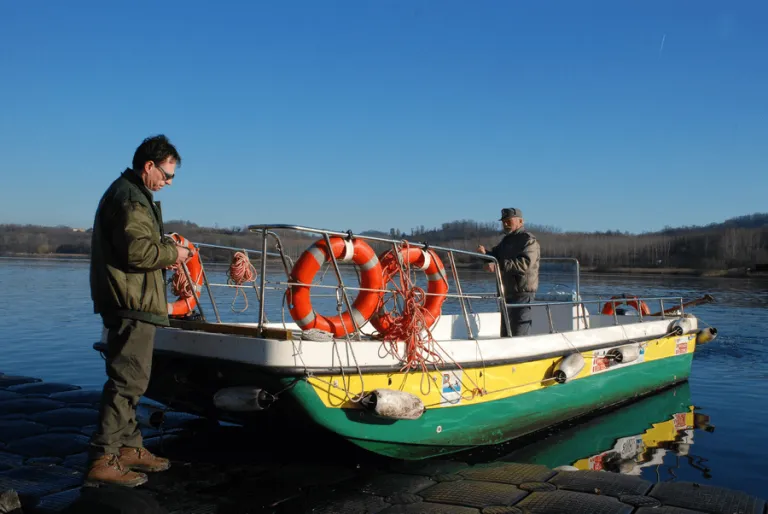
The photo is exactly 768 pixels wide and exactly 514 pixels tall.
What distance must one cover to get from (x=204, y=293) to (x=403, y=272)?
85.3ft

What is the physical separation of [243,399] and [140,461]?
2.83 ft

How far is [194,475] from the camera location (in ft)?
17.8

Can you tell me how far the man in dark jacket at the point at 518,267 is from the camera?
7.94 m

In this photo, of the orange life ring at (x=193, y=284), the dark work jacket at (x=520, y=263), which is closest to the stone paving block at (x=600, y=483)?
the dark work jacket at (x=520, y=263)

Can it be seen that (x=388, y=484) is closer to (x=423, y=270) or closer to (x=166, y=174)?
(x=423, y=270)

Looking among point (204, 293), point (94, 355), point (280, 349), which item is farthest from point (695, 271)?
point (280, 349)

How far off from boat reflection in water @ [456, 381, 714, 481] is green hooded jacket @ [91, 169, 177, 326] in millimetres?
3827

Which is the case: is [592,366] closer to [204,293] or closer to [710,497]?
[710,497]

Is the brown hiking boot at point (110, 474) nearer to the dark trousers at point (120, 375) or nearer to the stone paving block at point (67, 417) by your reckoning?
the dark trousers at point (120, 375)

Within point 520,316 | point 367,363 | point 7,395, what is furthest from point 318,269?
point 7,395

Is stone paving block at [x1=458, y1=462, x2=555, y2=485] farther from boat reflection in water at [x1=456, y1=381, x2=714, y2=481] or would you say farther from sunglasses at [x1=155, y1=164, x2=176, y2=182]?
sunglasses at [x1=155, y1=164, x2=176, y2=182]

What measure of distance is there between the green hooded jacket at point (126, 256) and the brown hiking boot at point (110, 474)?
1032mm

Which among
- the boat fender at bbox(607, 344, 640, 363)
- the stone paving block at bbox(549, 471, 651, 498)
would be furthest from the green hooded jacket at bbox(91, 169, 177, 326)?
the boat fender at bbox(607, 344, 640, 363)

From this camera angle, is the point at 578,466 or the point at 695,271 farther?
the point at 695,271
